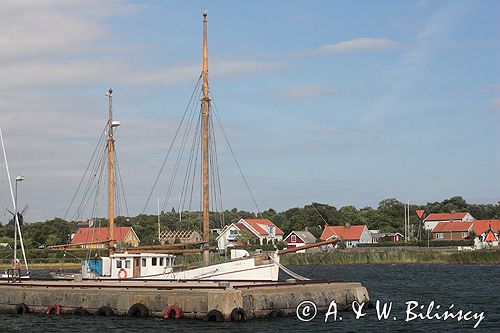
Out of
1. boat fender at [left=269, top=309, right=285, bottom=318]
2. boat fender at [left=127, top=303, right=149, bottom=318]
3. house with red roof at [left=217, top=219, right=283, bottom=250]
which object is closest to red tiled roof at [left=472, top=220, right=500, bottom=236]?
house with red roof at [left=217, top=219, right=283, bottom=250]

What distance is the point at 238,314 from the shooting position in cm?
4125

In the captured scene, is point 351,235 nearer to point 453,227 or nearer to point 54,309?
point 453,227

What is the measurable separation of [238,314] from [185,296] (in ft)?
10.3

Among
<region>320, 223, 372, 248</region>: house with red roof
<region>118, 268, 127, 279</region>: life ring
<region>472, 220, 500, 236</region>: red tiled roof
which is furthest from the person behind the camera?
<region>472, 220, 500, 236</region>: red tiled roof

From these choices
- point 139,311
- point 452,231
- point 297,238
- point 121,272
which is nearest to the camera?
point 139,311

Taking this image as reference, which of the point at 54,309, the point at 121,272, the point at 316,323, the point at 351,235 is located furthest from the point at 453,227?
the point at 54,309

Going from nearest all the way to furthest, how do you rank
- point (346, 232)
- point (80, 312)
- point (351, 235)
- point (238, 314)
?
point (238, 314) < point (80, 312) < point (351, 235) < point (346, 232)

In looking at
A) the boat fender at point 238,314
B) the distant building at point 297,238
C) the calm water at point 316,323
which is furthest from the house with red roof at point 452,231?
the boat fender at point 238,314

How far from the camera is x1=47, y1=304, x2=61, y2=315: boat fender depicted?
4784cm

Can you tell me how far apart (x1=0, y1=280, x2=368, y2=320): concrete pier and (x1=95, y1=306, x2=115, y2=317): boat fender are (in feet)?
0.56

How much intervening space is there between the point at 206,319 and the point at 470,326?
47.9ft

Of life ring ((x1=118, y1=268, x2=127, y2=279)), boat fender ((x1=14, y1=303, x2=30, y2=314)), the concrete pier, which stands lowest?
boat fender ((x1=14, y1=303, x2=30, y2=314))

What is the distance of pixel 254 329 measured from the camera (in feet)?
131

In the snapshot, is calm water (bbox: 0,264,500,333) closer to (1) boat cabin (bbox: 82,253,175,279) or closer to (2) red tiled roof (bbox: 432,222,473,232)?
(1) boat cabin (bbox: 82,253,175,279)
